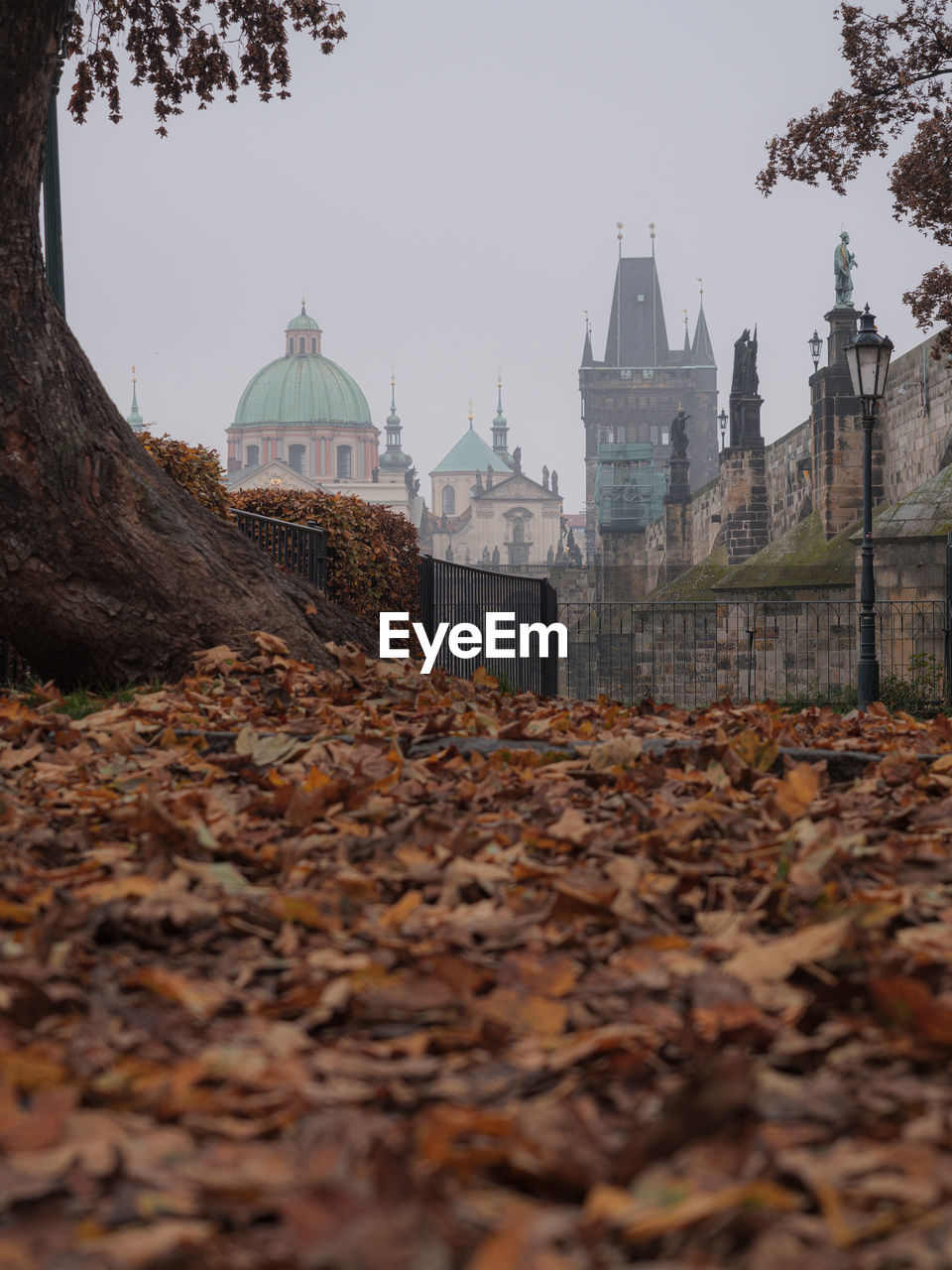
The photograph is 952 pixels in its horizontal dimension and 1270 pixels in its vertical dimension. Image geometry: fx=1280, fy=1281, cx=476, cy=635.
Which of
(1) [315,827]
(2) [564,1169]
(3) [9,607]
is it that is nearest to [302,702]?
(3) [9,607]

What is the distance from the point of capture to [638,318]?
137875 millimetres

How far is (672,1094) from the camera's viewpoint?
1.64 m

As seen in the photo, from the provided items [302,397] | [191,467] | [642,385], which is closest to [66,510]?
[191,467]

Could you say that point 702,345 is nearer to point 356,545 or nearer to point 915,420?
point 915,420

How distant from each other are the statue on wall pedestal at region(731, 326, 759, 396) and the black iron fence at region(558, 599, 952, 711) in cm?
1176

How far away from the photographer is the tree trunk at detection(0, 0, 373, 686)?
5.69 metres

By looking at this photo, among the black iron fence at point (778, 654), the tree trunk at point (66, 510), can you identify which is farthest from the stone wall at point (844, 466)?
the tree trunk at point (66, 510)

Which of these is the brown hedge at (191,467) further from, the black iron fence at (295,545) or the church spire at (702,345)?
the church spire at (702,345)

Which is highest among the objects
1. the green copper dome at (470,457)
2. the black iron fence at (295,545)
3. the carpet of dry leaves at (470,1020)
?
the green copper dome at (470,457)

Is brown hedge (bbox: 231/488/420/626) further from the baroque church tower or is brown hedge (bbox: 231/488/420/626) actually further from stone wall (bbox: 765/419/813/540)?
the baroque church tower

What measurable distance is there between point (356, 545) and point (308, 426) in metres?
127

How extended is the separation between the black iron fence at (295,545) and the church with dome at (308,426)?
11846 cm

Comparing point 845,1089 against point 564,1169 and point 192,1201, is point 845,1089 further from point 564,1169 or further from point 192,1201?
point 192,1201

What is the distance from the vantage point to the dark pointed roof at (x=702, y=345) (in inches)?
5482
